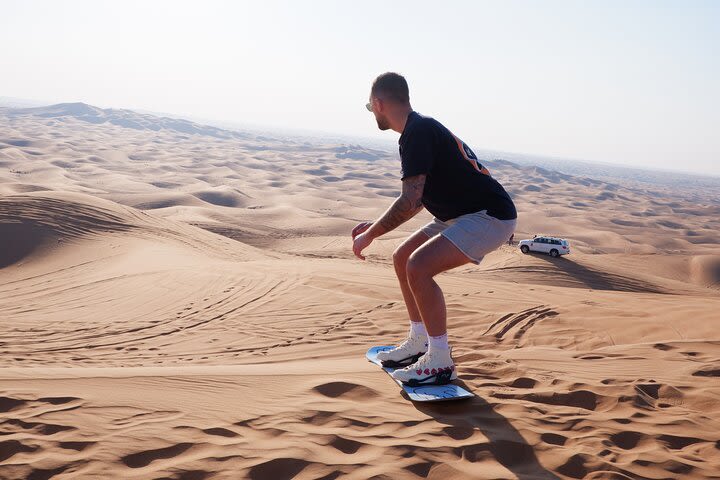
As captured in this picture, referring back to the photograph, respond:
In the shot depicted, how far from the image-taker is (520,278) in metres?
17.1

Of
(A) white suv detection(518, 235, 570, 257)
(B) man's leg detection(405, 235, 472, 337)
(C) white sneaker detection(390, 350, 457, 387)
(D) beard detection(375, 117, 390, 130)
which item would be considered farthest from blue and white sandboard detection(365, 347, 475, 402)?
(A) white suv detection(518, 235, 570, 257)

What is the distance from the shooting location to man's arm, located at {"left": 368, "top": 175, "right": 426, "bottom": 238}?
346cm

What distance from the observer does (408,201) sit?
3.47 m

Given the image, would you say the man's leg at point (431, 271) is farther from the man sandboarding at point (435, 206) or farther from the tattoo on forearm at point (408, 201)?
the tattoo on forearm at point (408, 201)

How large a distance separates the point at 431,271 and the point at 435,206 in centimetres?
51

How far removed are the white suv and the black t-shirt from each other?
17626mm

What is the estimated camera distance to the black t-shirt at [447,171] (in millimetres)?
3420

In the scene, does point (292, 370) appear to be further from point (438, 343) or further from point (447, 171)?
point (447, 171)

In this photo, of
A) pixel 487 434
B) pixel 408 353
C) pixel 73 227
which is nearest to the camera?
pixel 487 434

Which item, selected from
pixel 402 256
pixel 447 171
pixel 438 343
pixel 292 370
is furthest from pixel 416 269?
pixel 292 370

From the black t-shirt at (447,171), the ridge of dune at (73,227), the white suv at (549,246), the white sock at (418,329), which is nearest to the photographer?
the black t-shirt at (447,171)

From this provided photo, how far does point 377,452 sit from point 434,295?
46.1 inches

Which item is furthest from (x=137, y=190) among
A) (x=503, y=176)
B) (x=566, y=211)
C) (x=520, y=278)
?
(x=503, y=176)

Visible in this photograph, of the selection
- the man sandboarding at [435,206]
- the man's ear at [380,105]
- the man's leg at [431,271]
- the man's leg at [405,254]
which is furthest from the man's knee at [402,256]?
the man's ear at [380,105]
